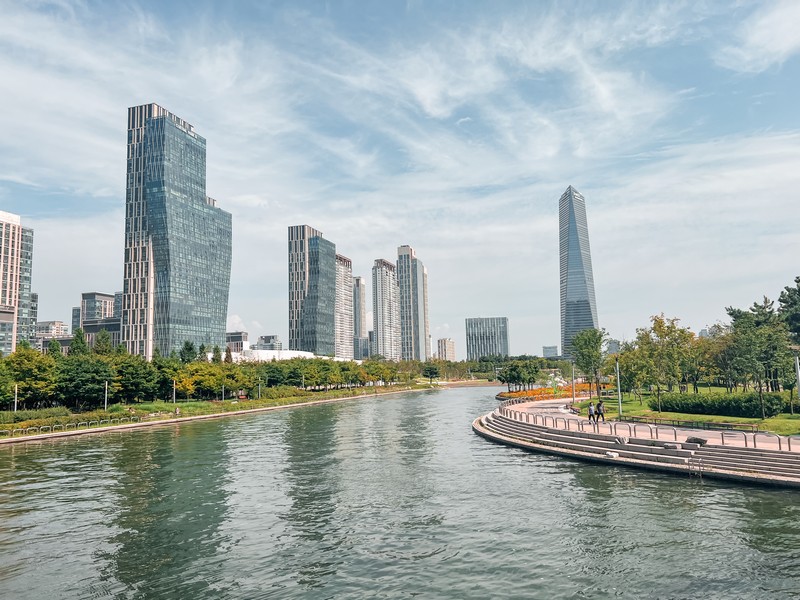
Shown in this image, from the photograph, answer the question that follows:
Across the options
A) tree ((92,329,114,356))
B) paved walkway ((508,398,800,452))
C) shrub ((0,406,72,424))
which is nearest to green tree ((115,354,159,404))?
shrub ((0,406,72,424))

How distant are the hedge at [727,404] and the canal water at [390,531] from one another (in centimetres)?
2295

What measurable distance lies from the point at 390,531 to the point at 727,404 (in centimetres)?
4297

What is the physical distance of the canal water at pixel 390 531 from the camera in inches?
789

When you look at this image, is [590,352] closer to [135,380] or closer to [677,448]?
[677,448]

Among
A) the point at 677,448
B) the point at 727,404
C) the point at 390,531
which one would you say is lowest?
the point at 390,531

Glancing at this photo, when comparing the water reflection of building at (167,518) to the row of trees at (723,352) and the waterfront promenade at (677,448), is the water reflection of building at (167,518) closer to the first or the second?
the waterfront promenade at (677,448)

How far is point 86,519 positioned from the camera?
98.9 ft

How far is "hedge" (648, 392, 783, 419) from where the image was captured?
168ft

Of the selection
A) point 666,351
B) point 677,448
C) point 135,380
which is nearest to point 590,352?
point 666,351

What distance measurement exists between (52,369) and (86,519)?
64.8m

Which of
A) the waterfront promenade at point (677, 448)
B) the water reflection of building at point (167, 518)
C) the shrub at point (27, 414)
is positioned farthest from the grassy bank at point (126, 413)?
the waterfront promenade at point (677, 448)

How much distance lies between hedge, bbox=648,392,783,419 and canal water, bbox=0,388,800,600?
75.3ft

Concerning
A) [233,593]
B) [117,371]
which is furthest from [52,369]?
[233,593]

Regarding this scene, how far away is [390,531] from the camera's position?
26484 mm
